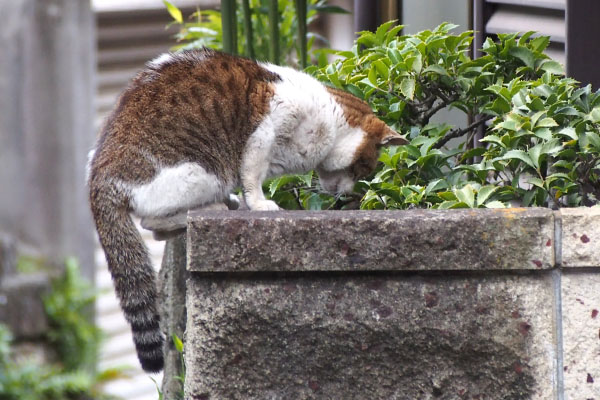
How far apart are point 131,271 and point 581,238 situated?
52.1 inches

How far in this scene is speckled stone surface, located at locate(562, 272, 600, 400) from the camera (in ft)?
6.88

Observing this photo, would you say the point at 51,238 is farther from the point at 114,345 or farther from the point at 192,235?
the point at 192,235

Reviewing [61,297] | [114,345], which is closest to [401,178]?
[61,297]

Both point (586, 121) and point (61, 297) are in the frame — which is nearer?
point (586, 121)

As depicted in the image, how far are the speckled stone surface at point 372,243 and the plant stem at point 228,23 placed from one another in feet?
6.44

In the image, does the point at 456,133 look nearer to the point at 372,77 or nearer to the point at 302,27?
the point at 372,77

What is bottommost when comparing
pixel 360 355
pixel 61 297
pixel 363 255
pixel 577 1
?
pixel 61 297

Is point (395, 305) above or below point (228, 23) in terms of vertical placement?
below

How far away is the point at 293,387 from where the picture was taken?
2.14 m

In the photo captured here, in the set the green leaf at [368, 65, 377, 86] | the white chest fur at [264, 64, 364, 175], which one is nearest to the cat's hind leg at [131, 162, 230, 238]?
the white chest fur at [264, 64, 364, 175]

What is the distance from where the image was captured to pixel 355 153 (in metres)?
3.00

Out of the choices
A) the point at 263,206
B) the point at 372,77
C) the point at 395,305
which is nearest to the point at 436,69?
the point at 372,77

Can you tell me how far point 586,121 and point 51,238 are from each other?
530 cm

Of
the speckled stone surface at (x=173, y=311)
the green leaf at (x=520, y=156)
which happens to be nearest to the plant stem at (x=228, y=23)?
the speckled stone surface at (x=173, y=311)
